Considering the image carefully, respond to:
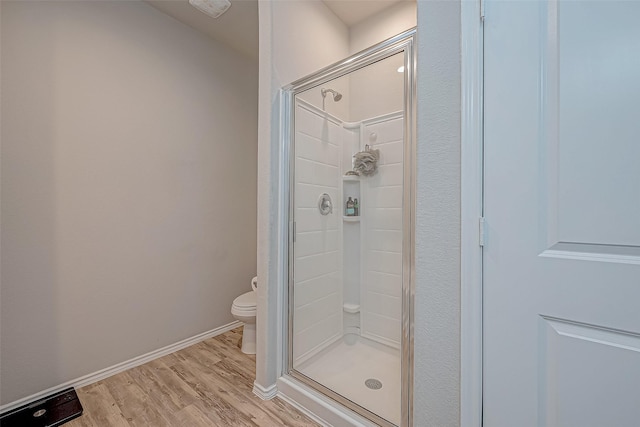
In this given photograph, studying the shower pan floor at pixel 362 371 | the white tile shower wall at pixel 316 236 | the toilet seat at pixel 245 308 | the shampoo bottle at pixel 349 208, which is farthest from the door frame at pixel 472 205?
the toilet seat at pixel 245 308

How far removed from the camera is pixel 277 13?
1718 mm

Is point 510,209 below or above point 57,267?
above

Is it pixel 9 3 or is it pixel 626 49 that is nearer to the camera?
pixel 626 49

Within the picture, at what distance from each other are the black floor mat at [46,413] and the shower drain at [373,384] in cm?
164

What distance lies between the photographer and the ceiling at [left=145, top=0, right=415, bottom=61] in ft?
6.93

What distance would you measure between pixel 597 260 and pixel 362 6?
2.36m

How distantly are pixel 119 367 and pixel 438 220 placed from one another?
Answer: 91.9 inches

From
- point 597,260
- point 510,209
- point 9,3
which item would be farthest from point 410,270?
point 9,3

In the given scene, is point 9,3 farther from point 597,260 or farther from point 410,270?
point 597,260

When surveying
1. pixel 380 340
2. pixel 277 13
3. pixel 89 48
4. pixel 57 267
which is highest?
pixel 277 13

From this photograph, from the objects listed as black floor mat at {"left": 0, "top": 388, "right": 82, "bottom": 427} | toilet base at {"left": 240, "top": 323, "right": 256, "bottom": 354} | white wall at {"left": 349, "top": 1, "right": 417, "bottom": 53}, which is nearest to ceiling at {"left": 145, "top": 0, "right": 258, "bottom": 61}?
white wall at {"left": 349, "top": 1, "right": 417, "bottom": 53}

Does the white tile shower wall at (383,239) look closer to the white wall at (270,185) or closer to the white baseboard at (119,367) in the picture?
the white wall at (270,185)

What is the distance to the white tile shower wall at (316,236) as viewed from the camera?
6.01 feet

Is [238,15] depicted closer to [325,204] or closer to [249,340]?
[325,204]
